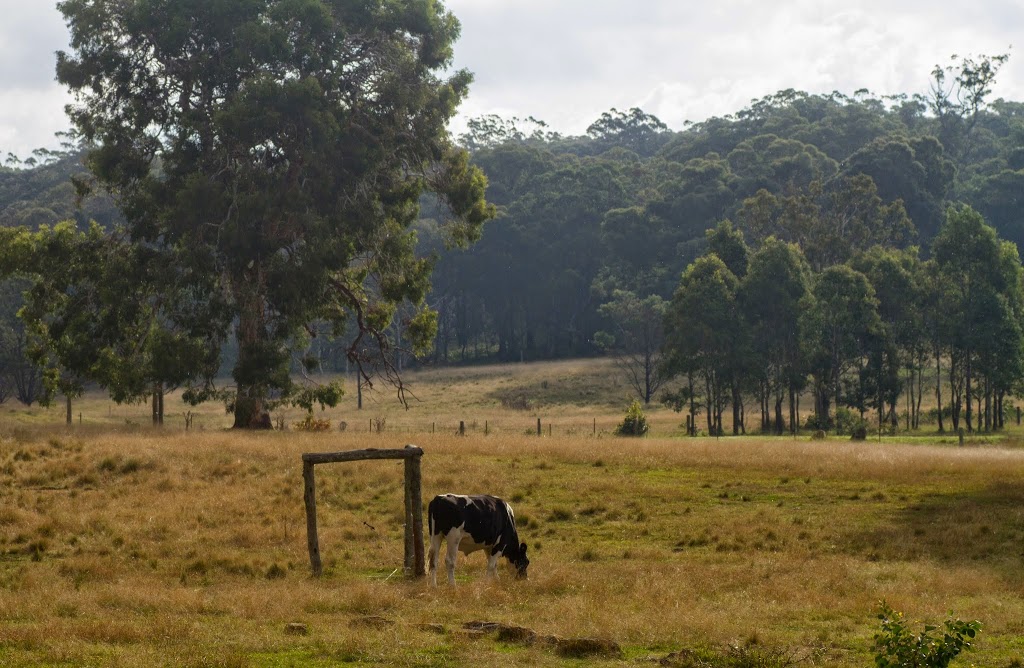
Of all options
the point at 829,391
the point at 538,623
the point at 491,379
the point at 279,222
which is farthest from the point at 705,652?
the point at 491,379

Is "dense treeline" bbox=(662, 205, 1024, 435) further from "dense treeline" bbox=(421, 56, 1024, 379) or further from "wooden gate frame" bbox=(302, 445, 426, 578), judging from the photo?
A: "wooden gate frame" bbox=(302, 445, 426, 578)

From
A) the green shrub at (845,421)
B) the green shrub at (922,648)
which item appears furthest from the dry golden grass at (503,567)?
the green shrub at (845,421)

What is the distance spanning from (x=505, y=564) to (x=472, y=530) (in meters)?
1.90

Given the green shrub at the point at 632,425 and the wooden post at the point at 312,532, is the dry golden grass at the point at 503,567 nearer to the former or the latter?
the wooden post at the point at 312,532

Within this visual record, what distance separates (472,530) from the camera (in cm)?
1847

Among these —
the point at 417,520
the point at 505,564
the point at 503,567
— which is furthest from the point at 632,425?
the point at 417,520

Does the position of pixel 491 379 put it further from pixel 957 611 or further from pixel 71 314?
pixel 957 611

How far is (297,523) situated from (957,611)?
13660 mm

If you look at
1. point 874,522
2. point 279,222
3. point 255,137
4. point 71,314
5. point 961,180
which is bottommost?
point 874,522

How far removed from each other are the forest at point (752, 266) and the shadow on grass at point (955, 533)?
84.8 feet

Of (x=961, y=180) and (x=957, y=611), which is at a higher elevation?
(x=961, y=180)

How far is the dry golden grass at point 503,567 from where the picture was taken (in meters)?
13.7

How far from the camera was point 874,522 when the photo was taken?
25344mm

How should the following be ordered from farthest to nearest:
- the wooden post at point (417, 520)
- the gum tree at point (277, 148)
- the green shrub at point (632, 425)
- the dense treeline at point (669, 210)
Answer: the dense treeline at point (669, 210)
the green shrub at point (632, 425)
the gum tree at point (277, 148)
the wooden post at point (417, 520)
